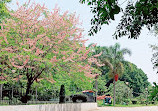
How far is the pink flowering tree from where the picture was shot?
13.9m

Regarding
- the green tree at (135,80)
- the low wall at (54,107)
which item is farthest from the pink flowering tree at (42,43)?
the green tree at (135,80)

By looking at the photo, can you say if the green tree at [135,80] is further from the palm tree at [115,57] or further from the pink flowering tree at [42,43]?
the pink flowering tree at [42,43]

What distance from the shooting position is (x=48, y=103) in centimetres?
1744

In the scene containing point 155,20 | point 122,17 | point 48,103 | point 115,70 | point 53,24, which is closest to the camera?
point 155,20

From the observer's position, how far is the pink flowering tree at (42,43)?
13.9 m

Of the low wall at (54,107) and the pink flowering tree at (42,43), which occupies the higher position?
the pink flowering tree at (42,43)

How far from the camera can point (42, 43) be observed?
1443cm

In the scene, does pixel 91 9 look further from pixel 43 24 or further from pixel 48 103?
pixel 48 103

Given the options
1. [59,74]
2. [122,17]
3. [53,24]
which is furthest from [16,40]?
[122,17]

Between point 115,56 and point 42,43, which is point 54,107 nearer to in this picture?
point 42,43

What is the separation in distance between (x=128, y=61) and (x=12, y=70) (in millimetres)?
26803

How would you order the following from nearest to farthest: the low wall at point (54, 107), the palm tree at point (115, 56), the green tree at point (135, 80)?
the low wall at point (54, 107), the palm tree at point (115, 56), the green tree at point (135, 80)

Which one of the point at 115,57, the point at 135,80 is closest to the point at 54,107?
the point at 115,57

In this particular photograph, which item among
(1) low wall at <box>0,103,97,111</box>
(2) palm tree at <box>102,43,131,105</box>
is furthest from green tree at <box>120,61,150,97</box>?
(1) low wall at <box>0,103,97,111</box>
